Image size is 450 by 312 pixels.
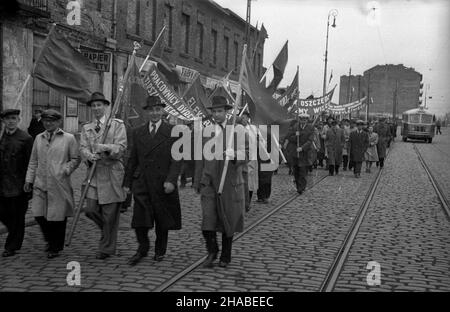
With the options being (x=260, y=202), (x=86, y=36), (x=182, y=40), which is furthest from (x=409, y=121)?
(x=260, y=202)

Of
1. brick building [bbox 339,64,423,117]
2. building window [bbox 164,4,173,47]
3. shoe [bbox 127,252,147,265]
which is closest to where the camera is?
shoe [bbox 127,252,147,265]

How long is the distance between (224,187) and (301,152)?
280 inches

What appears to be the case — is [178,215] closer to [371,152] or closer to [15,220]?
[15,220]

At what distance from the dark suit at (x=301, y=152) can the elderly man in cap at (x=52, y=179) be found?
7.35 metres

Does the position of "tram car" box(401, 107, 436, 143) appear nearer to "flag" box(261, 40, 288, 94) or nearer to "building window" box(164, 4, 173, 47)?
"building window" box(164, 4, 173, 47)

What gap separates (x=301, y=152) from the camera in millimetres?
13438

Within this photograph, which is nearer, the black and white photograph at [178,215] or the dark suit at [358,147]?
the black and white photograph at [178,215]

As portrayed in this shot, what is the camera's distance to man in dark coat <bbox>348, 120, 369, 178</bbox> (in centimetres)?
1805

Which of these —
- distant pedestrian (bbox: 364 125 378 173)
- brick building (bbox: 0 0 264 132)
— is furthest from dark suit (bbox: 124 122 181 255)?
distant pedestrian (bbox: 364 125 378 173)

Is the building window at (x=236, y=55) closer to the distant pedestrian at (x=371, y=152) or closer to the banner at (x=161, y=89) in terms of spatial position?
the distant pedestrian at (x=371, y=152)

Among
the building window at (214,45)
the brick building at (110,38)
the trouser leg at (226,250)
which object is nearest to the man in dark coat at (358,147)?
the brick building at (110,38)

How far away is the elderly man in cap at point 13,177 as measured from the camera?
6.90 m

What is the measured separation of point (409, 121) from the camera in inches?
2040
